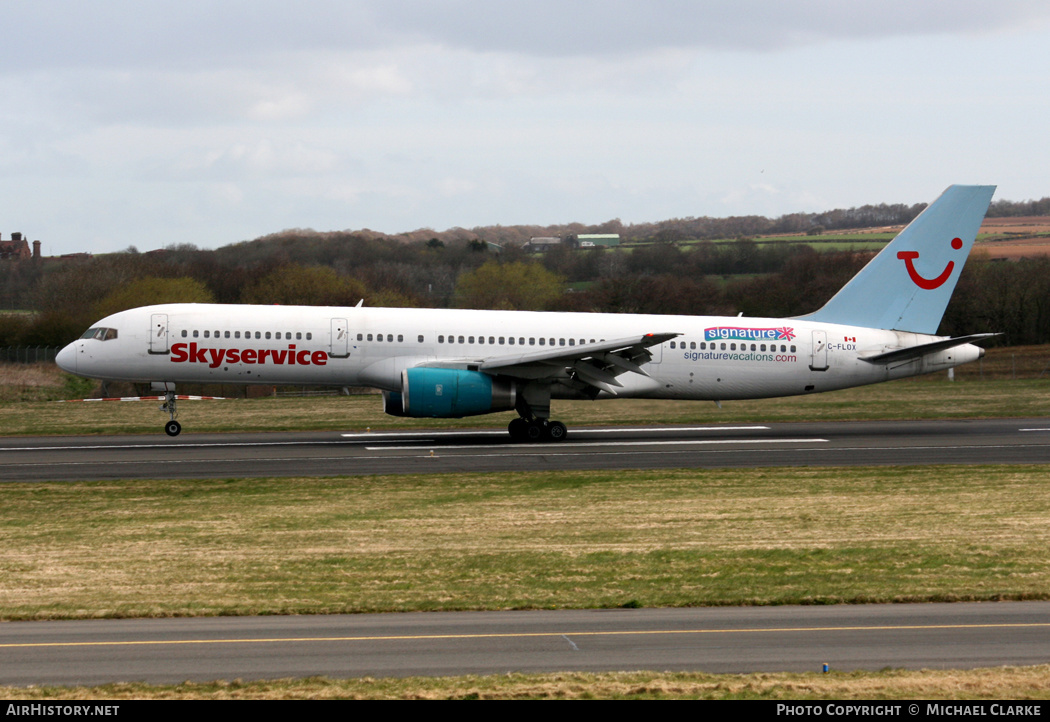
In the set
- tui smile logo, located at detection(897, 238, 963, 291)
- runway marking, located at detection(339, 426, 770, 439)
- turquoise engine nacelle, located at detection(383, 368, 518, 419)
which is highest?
tui smile logo, located at detection(897, 238, 963, 291)

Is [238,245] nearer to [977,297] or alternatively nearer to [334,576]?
[977,297]

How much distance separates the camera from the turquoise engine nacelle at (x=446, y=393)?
2966cm

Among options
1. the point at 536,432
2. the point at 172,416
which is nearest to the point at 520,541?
the point at 536,432

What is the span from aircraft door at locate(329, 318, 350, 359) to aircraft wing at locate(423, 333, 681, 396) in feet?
8.10

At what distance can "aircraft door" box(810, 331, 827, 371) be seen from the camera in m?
33.3

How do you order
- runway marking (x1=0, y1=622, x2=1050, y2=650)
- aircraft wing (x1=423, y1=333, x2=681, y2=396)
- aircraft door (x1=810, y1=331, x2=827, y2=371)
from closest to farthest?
runway marking (x1=0, y1=622, x2=1050, y2=650), aircraft wing (x1=423, y1=333, x2=681, y2=396), aircraft door (x1=810, y1=331, x2=827, y2=371)

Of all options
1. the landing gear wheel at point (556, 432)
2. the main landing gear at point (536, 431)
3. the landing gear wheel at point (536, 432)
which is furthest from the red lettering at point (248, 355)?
the landing gear wheel at point (556, 432)

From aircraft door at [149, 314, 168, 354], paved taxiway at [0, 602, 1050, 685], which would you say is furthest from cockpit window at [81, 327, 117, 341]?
paved taxiway at [0, 602, 1050, 685]

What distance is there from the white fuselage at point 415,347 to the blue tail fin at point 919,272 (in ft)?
4.74

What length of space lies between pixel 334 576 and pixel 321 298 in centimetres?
5787

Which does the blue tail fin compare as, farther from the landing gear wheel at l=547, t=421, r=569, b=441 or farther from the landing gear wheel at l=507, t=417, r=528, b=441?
the landing gear wheel at l=507, t=417, r=528, b=441

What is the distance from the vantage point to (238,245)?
321 ft

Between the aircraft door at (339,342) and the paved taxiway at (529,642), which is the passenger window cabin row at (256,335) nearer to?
the aircraft door at (339,342)

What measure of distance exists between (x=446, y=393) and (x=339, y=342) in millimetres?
3839
